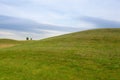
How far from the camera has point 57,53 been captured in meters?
31.9

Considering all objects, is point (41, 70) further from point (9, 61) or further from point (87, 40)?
point (87, 40)

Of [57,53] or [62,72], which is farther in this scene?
[57,53]

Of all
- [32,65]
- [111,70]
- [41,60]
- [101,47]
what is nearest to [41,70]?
[32,65]

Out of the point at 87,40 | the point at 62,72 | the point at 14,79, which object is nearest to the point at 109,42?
the point at 87,40

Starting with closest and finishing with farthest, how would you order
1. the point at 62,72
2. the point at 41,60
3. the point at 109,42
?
the point at 62,72
the point at 41,60
the point at 109,42

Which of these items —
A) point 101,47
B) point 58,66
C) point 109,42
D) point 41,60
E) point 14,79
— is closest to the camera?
point 14,79

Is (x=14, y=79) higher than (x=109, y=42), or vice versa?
(x=109, y=42)

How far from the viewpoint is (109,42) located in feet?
137

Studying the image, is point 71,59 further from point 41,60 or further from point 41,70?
point 41,70

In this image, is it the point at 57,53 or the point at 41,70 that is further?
the point at 57,53

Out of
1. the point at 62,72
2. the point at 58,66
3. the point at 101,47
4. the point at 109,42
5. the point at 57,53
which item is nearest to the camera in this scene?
the point at 62,72

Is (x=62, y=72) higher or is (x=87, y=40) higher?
(x=87, y=40)

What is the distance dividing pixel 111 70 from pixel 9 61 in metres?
10.9

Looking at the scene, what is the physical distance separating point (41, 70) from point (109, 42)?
20.1 metres
